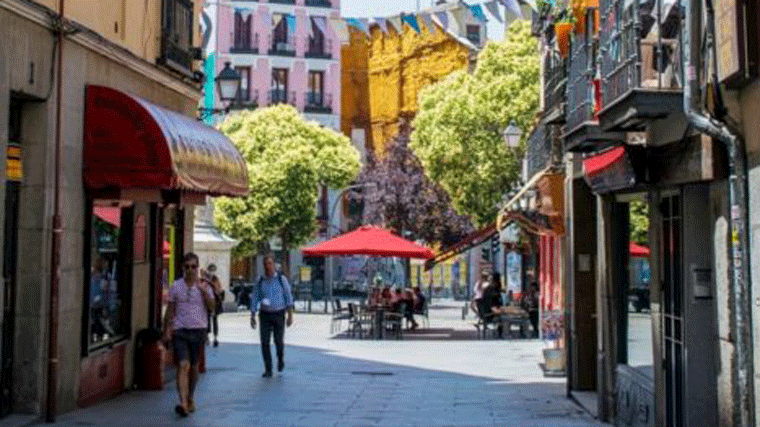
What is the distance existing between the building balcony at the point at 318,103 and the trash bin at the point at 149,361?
4755 centimetres

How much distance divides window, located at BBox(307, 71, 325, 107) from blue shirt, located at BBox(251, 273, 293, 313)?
46.2m

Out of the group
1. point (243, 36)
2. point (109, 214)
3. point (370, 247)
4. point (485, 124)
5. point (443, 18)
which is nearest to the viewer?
point (109, 214)

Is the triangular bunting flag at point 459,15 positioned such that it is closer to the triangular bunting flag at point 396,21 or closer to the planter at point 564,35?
the triangular bunting flag at point 396,21

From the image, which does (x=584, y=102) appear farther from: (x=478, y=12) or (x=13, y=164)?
(x=478, y=12)

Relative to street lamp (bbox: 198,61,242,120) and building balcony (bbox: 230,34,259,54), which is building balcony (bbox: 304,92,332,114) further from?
street lamp (bbox: 198,61,242,120)

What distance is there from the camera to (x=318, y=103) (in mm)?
62062

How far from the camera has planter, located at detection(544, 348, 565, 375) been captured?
17000 millimetres

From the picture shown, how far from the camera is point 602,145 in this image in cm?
1076

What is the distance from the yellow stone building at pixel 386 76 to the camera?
6206 centimetres

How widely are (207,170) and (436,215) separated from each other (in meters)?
39.3

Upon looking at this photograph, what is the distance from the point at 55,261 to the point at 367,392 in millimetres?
5021

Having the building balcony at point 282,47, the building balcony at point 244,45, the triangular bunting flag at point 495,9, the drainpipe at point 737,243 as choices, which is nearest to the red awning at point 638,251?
the drainpipe at point 737,243

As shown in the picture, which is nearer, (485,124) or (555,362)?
(555,362)

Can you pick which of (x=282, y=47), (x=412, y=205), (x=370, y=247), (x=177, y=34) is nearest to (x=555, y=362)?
(x=177, y=34)
